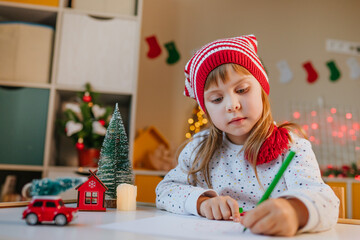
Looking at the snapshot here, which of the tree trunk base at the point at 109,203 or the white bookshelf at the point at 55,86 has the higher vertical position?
the white bookshelf at the point at 55,86

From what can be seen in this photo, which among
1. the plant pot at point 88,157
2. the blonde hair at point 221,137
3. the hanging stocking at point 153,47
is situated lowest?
the plant pot at point 88,157

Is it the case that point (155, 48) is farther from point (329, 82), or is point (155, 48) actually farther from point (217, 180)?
point (217, 180)

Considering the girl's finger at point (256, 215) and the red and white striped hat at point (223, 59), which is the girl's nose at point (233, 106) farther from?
the girl's finger at point (256, 215)

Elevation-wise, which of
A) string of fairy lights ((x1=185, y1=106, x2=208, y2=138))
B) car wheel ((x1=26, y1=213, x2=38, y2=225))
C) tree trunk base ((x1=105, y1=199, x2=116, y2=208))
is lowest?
tree trunk base ((x1=105, y1=199, x2=116, y2=208))

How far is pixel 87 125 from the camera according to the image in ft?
6.16

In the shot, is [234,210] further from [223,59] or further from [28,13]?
[28,13]

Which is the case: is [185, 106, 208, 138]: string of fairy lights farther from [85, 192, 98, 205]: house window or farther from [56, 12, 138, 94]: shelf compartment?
[85, 192, 98, 205]: house window

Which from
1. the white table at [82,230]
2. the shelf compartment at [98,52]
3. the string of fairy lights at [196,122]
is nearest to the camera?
the white table at [82,230]

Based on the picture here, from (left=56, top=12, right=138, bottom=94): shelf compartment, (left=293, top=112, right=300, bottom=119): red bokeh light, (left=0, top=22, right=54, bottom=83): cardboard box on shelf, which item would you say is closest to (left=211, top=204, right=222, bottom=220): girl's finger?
(left=56, top=12, right=138, bottom=94): shelf compartment

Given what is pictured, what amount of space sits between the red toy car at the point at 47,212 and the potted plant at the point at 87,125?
1373 mm

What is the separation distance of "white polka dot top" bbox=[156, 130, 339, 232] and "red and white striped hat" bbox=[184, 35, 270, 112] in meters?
0.18

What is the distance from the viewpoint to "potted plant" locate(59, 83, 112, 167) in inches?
73.9

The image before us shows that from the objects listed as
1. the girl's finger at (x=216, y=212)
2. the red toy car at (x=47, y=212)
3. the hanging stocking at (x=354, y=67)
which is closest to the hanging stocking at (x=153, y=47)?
the hanging stocking at (x=354, y=67)

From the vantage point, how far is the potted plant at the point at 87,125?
1877 mm
